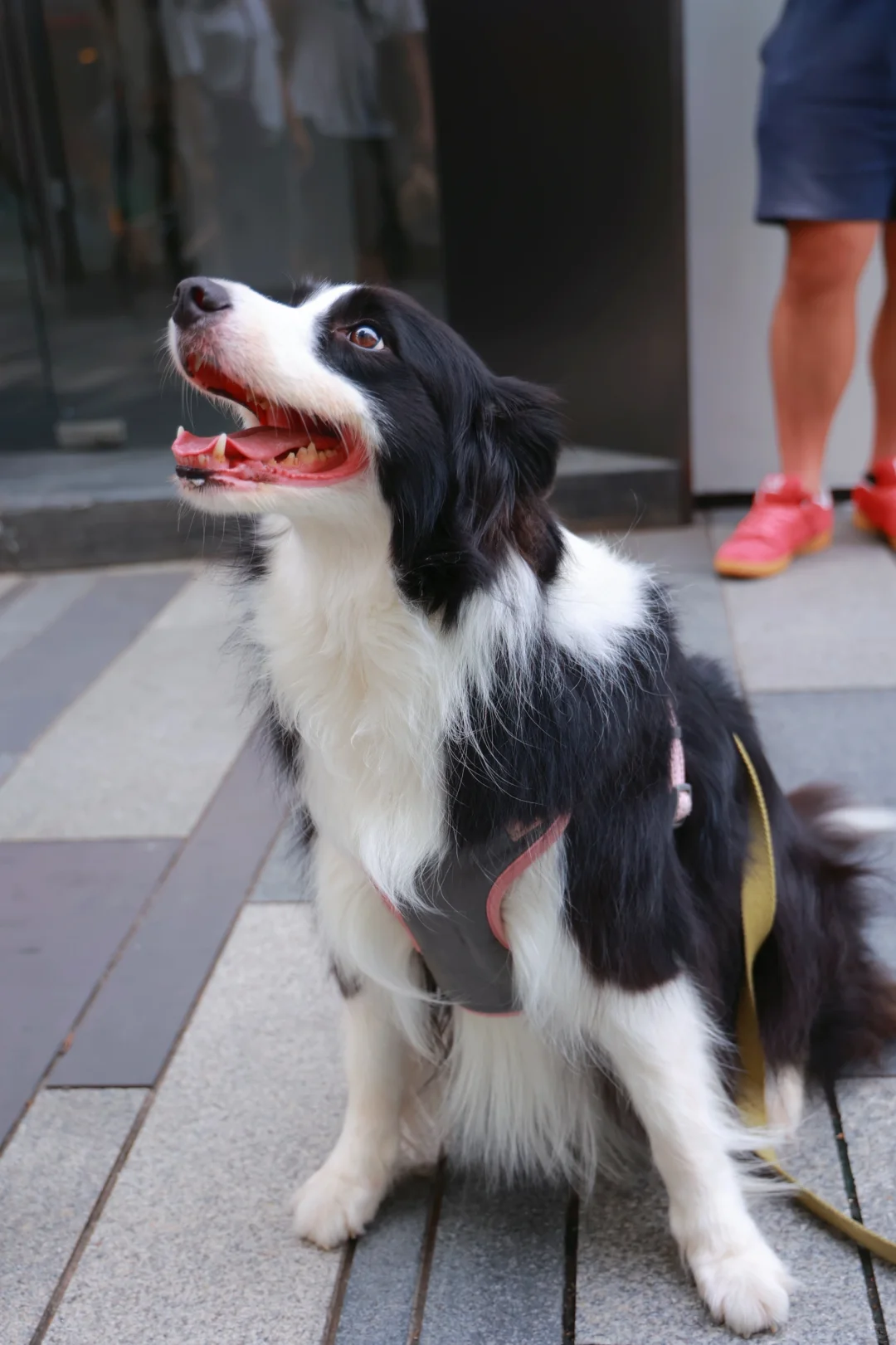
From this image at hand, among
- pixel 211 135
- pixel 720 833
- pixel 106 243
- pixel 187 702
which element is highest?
pixel 211 135

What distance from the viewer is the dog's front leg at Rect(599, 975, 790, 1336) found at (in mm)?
1534

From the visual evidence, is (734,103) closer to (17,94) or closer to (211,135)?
(211,135)

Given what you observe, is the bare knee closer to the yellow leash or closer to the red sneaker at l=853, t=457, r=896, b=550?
the red sneaker at l=853, t=457, r=896, b=550

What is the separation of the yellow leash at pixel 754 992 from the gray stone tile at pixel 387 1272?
1.58 feet

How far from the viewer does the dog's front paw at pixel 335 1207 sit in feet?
5.59

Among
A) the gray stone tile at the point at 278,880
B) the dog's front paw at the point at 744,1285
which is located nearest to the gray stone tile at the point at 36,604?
the gray stone tile at the point at 278,880

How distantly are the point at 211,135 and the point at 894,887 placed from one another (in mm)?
4348

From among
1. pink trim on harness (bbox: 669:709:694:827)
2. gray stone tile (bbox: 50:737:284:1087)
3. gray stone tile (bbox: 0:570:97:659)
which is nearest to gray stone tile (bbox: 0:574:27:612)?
gray stone tile (bbox: 0:570:97:659)

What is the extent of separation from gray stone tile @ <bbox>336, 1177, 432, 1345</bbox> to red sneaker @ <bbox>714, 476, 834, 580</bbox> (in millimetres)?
2574

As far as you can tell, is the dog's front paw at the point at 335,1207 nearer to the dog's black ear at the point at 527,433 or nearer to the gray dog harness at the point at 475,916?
the gray dog harness at the point at 475,916

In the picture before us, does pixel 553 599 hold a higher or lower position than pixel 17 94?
lower

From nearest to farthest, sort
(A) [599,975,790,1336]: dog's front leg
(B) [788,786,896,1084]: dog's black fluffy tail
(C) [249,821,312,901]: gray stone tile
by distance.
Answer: (A) [599,975,790,1336]: dog's front leg < (B) [788,786,896,1084]: dog's black fluffy tail < (C) [249,821,312,901]: gray stone tile

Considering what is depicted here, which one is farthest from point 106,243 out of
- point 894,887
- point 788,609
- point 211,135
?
point 894,887

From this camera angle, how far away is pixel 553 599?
1.45m
